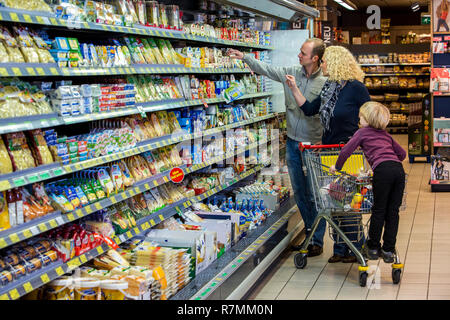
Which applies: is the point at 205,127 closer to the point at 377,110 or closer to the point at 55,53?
the point at 377,110

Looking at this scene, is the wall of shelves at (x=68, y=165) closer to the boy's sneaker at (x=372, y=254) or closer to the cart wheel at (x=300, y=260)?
the cart wheel at (x=300, y=260)

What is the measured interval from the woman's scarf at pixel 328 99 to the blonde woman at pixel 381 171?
1.83ft

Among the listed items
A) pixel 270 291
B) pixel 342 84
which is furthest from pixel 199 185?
pixel 342 84

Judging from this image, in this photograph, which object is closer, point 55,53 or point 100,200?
point 55,53

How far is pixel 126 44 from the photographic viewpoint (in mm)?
4094

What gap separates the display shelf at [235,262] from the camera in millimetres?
3754

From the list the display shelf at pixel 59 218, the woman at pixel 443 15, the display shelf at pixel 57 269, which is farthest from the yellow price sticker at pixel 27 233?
the woman at pixel 443 15

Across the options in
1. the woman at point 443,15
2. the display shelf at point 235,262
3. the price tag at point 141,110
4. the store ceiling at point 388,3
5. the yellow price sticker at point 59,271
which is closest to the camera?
A: the yellow price sticker at point 59,271

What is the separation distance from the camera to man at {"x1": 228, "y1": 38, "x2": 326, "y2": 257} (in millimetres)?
5613

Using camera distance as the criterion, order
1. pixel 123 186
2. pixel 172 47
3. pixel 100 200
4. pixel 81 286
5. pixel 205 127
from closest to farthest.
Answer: pixel 81 286, pixel 100 200, pixel 123 186, pixel 172 47, pixel 205 127

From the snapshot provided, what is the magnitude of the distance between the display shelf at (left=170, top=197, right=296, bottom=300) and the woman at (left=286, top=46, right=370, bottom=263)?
2.29 feet

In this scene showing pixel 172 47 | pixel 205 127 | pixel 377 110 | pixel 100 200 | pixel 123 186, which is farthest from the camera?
pixel 205 127

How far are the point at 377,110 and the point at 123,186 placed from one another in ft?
6.54

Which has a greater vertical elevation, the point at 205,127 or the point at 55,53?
the point at 55,53
